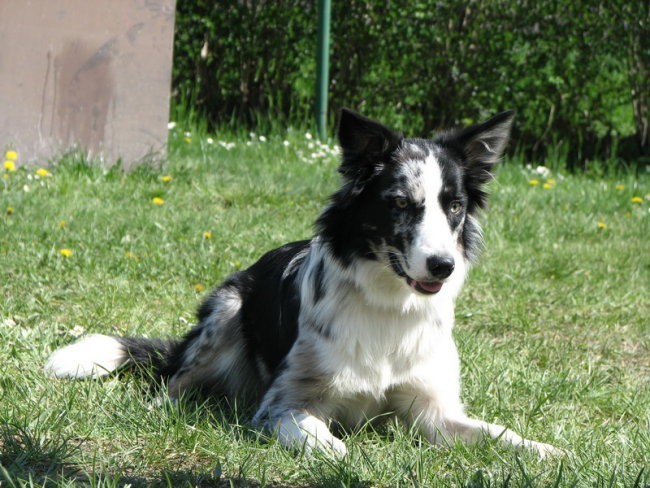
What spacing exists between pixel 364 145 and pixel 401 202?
29cm

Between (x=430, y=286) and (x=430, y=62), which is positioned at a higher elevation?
(x=430, y=62)

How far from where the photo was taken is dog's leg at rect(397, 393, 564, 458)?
3416 millimetres

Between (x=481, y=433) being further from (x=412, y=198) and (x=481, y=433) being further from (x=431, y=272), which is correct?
(x=412, y=198)

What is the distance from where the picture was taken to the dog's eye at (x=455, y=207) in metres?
3.54

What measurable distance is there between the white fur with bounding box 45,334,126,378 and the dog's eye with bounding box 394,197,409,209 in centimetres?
138

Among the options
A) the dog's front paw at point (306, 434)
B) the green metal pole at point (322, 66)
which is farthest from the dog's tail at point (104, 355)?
the green metal pole at point (322, 66)

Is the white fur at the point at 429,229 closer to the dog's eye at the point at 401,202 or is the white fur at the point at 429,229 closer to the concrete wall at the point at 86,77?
the dog's eye at the point at 401,202

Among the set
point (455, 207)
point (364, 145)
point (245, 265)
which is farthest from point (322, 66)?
point (455, 207)

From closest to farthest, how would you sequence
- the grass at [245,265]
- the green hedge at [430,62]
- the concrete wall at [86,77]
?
the grass at [245,265], the concrete wall at [86,77], the green hedge at [430,62]

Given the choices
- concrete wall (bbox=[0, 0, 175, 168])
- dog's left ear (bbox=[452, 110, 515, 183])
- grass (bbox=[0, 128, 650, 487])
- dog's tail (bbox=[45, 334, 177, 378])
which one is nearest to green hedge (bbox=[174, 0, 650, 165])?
grass (bbox=[0, 128, 650, 487])

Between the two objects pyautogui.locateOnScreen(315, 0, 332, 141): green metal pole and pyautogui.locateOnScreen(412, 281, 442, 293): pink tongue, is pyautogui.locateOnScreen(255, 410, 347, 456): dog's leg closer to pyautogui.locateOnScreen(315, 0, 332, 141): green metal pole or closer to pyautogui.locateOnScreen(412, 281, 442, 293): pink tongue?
pyautogui.locateOnScreen(412, 281, 442, 293): pink tongue

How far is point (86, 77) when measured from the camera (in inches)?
Result: 271

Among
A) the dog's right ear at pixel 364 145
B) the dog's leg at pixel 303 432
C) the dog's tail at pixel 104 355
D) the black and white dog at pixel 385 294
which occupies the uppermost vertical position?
the dog's right ear at pixel 364 145

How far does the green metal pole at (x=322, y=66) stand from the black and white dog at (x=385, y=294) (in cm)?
510
